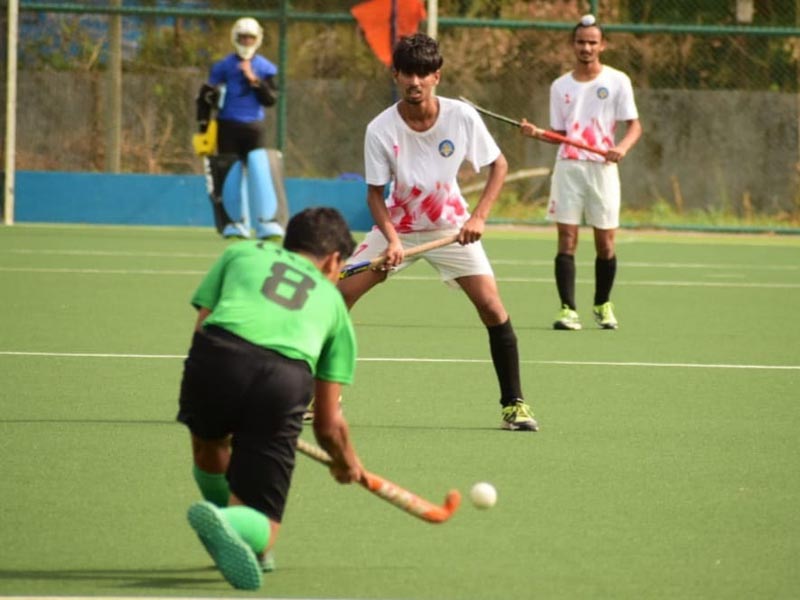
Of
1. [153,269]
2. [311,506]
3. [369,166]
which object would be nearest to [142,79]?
[153,269]

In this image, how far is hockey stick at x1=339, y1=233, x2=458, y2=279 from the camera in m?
7.65

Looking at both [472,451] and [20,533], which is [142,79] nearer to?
[472,451]

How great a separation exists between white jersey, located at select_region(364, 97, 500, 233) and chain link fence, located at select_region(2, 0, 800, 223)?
12585 mm

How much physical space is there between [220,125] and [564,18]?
7855 mm

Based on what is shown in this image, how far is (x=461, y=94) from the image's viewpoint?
72.0 feet

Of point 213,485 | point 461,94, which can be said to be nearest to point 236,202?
point 461,94

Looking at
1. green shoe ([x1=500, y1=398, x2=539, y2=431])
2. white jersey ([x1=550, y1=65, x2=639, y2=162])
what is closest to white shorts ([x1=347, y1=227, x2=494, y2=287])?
green shoe ([x1=500, y1=398, x2=539, y2=431])

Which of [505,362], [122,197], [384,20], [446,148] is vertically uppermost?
[384,20]

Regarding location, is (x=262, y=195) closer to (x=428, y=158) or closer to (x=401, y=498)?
(x=428, y=158)

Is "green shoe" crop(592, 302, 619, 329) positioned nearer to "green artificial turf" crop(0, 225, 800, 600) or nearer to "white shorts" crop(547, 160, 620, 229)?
"green artificial turf" crop(0, 225, 800, 600)

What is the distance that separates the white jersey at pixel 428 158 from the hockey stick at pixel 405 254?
15cm

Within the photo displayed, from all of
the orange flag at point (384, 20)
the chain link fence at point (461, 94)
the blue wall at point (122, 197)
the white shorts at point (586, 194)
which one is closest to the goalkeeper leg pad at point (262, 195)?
the blue wall at point (122, 197)

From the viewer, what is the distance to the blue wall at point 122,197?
1975cm

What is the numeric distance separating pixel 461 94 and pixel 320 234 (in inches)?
662
